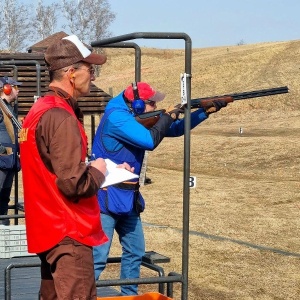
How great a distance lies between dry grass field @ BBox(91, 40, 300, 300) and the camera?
8.37 m

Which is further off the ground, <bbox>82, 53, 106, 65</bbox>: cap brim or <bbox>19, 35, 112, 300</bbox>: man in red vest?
<bbox>82, 53, 106, 65</bbox>: cap brim

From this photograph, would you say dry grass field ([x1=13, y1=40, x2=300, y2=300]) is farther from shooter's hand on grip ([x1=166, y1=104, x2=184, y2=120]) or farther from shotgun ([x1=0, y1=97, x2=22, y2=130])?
shooter's hand on grip ([x1=166, y1=104, x2=184, y2=120])

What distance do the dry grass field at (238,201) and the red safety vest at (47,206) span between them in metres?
3.83

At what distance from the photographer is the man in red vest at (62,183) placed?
3.65 metres

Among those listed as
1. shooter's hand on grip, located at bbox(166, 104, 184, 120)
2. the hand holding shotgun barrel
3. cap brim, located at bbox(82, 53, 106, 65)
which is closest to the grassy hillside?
the hand holding shotgun barrel

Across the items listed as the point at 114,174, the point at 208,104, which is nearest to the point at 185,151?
the point at 114,174

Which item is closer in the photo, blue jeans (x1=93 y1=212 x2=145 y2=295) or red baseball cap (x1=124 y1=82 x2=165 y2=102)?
red baseball cap (x1=124 y1=82 x2=165 y2=102)

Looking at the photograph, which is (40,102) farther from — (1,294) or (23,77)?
(23,77)

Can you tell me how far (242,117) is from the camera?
3656 cm

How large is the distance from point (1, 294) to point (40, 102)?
3.28 m

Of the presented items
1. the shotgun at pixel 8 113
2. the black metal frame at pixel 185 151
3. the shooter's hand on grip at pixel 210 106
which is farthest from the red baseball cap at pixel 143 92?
the shotgun at pixel 8 113

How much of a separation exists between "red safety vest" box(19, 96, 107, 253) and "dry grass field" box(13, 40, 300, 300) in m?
3.77

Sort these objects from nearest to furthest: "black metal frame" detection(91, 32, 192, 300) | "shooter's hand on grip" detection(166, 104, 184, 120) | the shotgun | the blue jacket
Answer: "black metal frame" detection(91, 32, 192, 300)
the blue jacket
"shooter's hand on grip" detection(166, 104, 184, 120)
the shotgun

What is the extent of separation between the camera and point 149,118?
5617mm
